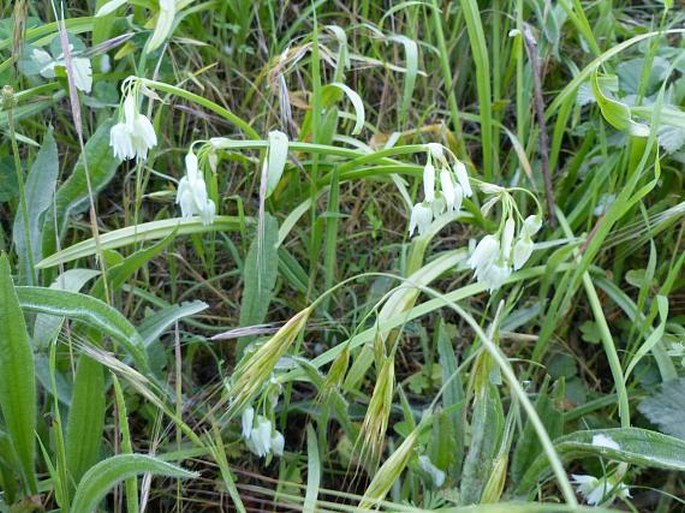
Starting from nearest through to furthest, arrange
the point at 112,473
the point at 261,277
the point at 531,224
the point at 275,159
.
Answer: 1. the point at 112,473
2. the point at 531,224
3. the point at 275,159
4. the point at 261,277

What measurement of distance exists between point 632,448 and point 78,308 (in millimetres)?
894

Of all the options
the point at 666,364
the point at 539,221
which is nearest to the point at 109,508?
the point at 539,221

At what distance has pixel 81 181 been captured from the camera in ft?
5.50

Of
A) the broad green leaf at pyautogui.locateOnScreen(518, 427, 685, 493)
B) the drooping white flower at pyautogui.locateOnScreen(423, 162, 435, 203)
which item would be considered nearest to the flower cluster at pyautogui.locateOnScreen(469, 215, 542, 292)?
A: the drooping white flower at pyautogui.locateOnScreen(423, 162, 435, 203)

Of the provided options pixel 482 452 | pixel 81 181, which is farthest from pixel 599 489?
pixel 81 181

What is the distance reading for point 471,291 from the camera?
1.71m

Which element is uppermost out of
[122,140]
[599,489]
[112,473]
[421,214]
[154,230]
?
[122,140]

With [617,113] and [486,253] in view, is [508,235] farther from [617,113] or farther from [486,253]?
[617,113]

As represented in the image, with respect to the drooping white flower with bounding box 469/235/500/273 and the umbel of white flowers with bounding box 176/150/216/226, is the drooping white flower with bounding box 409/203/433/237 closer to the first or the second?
the drooping white flower with bounding box 469/235/500/273

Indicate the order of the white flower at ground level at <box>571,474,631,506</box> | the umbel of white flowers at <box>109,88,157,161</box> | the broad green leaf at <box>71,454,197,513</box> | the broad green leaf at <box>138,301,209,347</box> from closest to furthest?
the broad green leaf at <box>71,454,197,513</box>
the umbel of white flowers at <box>109,88,157,161</box>
the white flower at ground level at <box>571,474,631,506</box>
the broad green leaf at <box>138,301,209,347</box>

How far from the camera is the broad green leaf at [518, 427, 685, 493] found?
1352mm

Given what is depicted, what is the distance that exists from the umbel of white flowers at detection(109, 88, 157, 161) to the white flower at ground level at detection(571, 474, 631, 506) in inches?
35.8

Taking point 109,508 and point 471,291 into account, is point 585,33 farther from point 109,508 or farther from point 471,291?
point 109,508

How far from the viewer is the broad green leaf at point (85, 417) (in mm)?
1429
